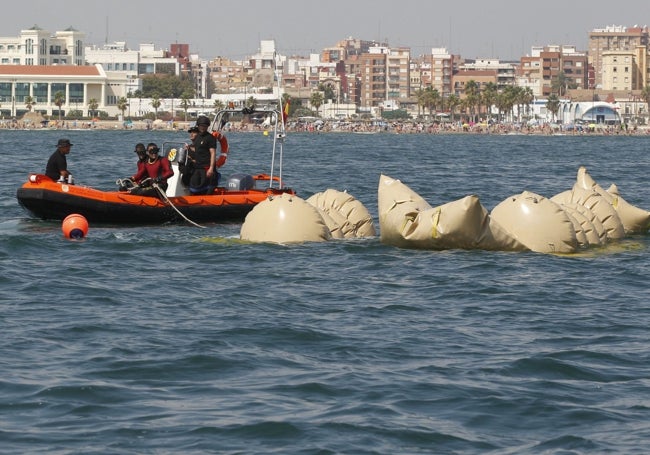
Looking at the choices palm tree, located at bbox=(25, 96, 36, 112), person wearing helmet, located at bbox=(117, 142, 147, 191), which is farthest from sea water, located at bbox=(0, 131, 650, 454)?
palm tree, located at bbox=(25, 96, 36, 112)

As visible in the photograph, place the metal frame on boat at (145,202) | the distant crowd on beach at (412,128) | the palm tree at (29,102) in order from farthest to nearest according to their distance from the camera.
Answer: the palm tree at (29,102)
the distant crowd on beach at (412,128)
the metal frame on boat at (145,202)

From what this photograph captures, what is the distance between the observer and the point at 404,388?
39.5 feet

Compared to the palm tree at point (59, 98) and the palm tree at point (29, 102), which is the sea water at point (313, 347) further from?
the palm tree at point (29, 102)

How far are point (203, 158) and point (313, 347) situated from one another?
10.6m

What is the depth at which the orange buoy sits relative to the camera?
71.6ft

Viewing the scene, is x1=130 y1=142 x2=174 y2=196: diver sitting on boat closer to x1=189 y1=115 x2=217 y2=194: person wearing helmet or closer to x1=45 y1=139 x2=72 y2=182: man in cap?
x1=189 y1=115 x2=217 y2=194: person wearing helmet

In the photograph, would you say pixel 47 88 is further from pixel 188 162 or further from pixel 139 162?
pixel 139 162

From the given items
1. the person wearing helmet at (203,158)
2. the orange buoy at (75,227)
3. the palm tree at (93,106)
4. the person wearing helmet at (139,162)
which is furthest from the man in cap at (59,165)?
the palm tree at (93,106)

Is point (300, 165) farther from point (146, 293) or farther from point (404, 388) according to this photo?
point (404, 388)

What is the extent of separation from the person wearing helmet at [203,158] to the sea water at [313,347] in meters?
1.19

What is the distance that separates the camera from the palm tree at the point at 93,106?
7751 inches

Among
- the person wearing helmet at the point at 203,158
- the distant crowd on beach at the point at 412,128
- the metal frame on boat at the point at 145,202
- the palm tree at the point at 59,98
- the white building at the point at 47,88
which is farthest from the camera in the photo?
the white building at the point at 47,88

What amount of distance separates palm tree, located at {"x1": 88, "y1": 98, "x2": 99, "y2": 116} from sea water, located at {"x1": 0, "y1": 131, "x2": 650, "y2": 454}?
177 m

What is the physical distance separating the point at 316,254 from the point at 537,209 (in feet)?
10.9
